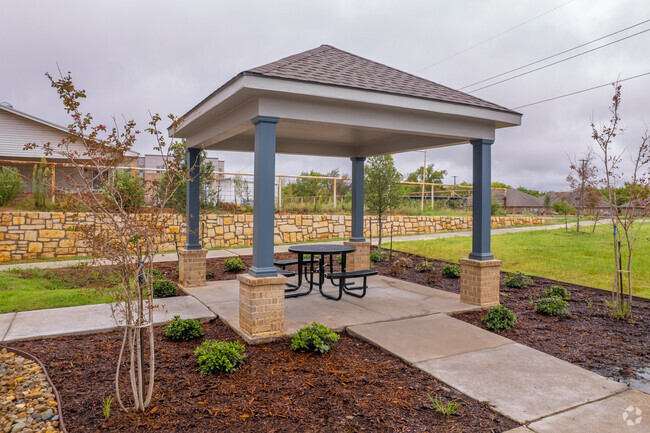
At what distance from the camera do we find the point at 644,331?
192 inches

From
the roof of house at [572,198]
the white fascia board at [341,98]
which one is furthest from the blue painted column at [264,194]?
the roof of house at [572,198]

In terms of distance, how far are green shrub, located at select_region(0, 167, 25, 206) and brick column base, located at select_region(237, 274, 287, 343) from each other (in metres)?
9.67

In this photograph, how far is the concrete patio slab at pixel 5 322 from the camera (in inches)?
169

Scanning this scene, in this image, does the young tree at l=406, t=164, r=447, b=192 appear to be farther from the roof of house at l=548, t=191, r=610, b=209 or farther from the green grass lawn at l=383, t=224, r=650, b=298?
the green grass lawn at l=383, t=224, r=650, b=298

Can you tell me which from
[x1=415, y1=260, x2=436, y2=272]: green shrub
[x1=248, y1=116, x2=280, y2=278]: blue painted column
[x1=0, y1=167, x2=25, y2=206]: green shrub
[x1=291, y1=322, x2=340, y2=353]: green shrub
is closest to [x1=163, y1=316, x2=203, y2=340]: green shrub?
[x1=248, y1=116, x2=280, y2=278]: blue painted column

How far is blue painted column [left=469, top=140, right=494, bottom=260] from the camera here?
19.0 feet

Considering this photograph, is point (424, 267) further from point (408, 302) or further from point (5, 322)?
point (5, 322)

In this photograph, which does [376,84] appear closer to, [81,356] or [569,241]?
[81,356]

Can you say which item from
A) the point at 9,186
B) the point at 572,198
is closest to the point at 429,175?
the point at 572,198

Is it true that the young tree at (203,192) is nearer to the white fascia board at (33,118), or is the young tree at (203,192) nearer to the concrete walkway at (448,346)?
the concrete walkway at (448,346)

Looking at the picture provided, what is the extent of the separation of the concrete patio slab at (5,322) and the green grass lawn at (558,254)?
355 inches

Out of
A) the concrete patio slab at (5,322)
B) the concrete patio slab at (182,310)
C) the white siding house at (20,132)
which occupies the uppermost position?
the white siding house at (20,132)

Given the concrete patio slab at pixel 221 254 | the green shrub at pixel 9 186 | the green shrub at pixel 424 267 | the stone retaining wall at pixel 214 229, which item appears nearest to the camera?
the green shrub at pixel 424 267

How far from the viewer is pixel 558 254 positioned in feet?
35.0
